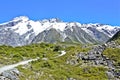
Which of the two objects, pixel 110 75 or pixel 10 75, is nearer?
pixel 10 75

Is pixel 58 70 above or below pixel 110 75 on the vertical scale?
above

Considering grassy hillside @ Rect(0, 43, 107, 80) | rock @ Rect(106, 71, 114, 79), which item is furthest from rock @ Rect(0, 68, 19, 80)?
rock @ Rect(106, 71, 114, 79)

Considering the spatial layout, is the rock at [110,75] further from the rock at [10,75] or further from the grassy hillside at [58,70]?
the rock at [10,75]

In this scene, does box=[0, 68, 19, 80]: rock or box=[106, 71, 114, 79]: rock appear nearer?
box=[0, 68, 19, 80]: rock

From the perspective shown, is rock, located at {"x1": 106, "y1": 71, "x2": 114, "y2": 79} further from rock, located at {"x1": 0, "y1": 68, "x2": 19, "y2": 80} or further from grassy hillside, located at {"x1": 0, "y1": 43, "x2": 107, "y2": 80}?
rock, located at {"x1": 0, "y1": 68, "x2": 19, "y2": 80}

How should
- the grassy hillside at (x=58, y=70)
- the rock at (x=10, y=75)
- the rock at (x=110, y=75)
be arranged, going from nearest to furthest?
the rock at (x=10, y=75) → the grassy hillside at (x=58, y=70) → the rock at (x=110, y=75)

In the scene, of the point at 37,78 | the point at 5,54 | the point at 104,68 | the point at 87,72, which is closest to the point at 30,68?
the point at 37,78

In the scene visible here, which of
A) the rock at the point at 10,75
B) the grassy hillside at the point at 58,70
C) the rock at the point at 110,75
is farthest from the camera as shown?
the rock at the point at 110,75

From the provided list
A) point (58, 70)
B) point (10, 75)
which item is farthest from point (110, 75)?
point (10, 75)

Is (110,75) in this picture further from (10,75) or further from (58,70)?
(10,75)

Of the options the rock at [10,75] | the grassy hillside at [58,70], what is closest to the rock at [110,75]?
the grassy hillside at [58,70]

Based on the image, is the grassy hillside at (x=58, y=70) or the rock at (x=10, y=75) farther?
the grassy hillside at (x=58, y=70)

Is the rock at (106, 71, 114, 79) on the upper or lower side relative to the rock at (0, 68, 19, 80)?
upper

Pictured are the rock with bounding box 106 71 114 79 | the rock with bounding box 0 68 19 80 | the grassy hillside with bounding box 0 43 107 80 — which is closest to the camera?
the rock with bounding box 0 68 19 80
